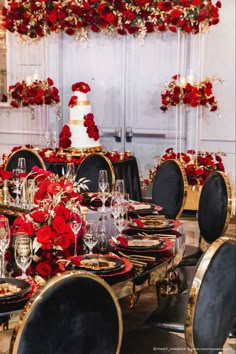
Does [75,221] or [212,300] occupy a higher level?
[75,221]

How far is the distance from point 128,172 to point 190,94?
0.99 meters

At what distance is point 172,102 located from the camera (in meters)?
6.36

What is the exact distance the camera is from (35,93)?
245 inches

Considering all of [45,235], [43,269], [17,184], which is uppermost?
[17,184]

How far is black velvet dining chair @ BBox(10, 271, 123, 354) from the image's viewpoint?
158 cm

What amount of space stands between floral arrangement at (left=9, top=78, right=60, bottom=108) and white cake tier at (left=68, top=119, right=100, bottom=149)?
1.91ft

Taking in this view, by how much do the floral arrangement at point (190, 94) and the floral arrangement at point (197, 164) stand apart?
0.51 metres

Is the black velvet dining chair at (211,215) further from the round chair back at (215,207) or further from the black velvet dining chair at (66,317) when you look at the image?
the black velvet dining chair at (66,317)

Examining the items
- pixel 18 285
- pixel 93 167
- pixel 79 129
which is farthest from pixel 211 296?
pixel 79 129

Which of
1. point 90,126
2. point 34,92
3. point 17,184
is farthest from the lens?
point 34,92

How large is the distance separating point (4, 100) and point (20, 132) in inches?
17.6

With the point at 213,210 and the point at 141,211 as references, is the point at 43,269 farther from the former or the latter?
the point at 213,210

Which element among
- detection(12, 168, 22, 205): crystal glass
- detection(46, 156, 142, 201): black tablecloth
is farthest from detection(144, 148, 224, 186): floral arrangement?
detection(12, 168, 22, 205): crystal glass

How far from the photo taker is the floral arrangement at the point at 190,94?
20.0 ft
